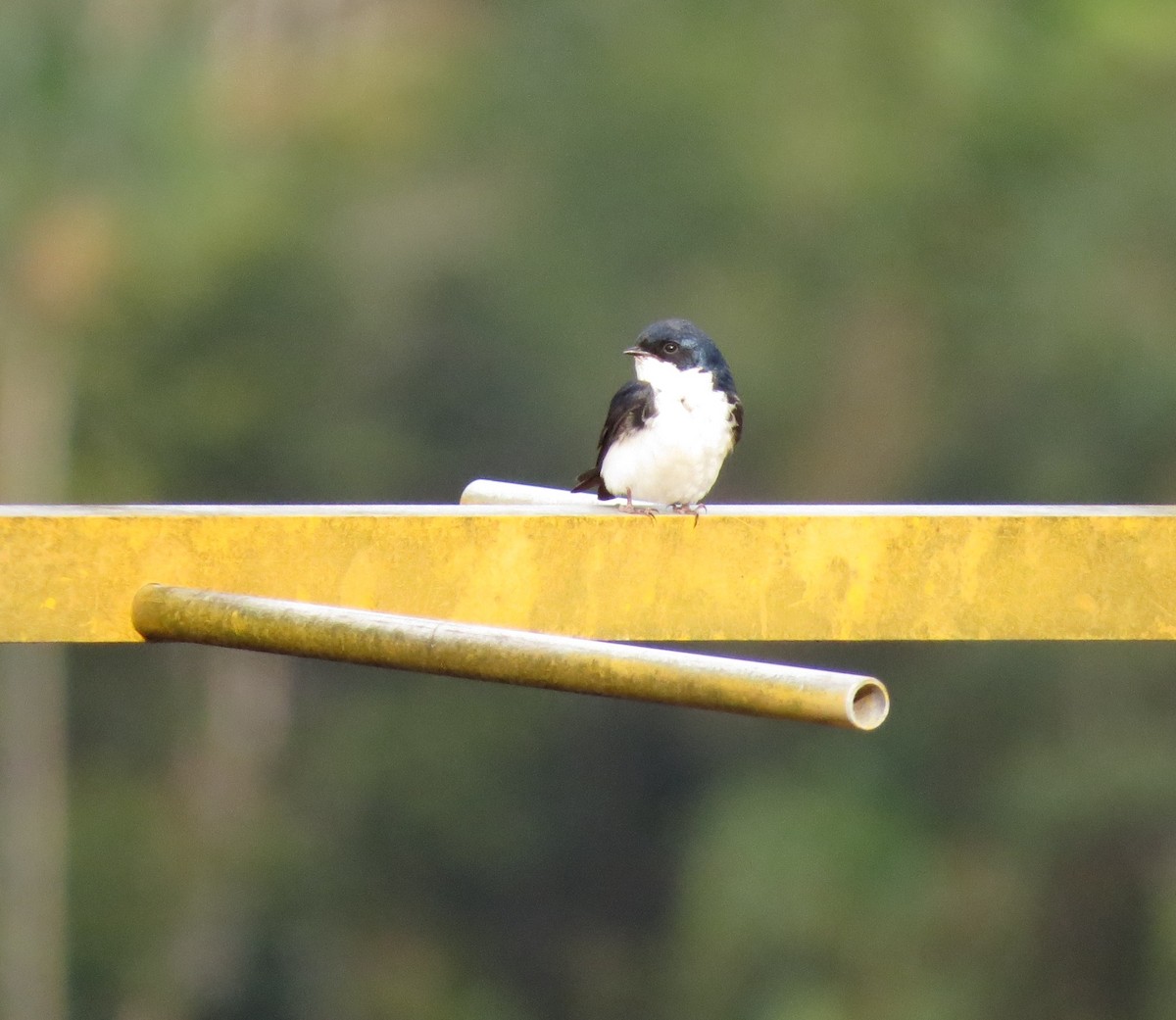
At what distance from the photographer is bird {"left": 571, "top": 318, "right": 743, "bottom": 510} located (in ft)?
23.3

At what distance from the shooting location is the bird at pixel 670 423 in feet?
23.3

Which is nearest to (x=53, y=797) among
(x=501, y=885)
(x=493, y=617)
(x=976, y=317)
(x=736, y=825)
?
(x=501, y=885)

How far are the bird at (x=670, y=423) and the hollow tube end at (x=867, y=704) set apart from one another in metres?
4.46

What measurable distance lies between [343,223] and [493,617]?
4450cm

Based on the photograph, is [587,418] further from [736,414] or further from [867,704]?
[867,704]

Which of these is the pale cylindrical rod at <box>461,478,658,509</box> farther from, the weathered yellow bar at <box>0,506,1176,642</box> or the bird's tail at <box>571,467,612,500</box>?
the bird's tail at <box>571,467,612,500</box>

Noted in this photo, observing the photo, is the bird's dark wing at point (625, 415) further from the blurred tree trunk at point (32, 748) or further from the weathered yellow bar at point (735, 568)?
the blurred tree trunk at point (32, 748)

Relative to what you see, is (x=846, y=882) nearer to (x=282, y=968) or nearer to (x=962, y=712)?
(x=962, y=712)

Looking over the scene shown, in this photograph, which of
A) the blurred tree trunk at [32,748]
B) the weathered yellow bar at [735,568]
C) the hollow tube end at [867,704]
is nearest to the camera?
the hollow tube end at [867,704]

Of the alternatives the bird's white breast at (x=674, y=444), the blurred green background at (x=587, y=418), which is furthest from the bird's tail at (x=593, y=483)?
the blurred green background at (x=587, y=418)

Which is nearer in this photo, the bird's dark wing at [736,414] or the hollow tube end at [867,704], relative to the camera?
the hollow tube end at [867,704]

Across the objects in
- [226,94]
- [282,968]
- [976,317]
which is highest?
[226,94]

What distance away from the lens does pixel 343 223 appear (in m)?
47.2

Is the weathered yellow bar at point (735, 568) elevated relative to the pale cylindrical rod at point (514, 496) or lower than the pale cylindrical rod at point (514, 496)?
lower
